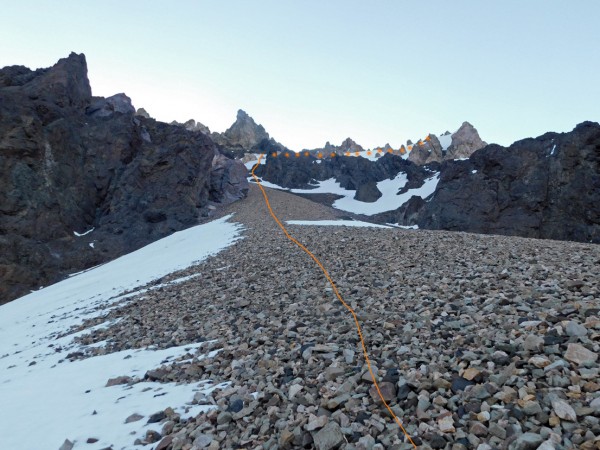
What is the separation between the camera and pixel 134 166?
49.4 m

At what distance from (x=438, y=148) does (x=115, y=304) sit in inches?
5265

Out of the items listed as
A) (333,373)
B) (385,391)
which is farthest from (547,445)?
(333,373)

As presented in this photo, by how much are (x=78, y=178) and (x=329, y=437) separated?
50536 mm

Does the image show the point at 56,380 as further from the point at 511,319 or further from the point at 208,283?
the point at 511,319

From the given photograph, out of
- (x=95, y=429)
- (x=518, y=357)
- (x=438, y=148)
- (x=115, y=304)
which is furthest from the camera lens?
(x=438, y=148)

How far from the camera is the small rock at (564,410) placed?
416cm

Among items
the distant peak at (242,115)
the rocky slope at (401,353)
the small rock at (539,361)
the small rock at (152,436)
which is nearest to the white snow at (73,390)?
the small rock at (152,436)

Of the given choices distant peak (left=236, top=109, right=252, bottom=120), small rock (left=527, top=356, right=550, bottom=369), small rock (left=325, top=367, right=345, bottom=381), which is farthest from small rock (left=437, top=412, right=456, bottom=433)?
distant peak (left=236, top=109, right=252, bottom=120)

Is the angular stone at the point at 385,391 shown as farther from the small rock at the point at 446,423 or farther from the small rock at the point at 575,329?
the small rock at the point at 575,329

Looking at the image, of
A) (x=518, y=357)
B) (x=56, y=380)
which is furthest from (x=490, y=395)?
(x=56, y=380)

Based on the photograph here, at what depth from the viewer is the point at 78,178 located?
46000mm

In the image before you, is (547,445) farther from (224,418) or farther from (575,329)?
(224,418)

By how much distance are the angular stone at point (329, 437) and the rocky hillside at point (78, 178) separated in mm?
37025

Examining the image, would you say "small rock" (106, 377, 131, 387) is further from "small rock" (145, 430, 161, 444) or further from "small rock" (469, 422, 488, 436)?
"small rock" (469, 422, 488, 436)
